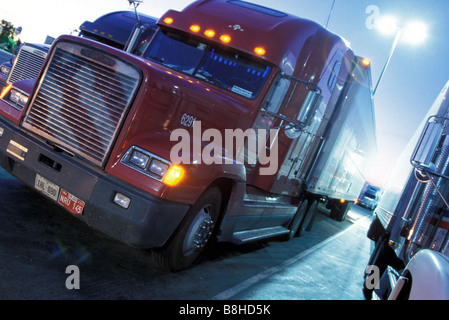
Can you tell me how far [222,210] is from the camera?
5.15 m

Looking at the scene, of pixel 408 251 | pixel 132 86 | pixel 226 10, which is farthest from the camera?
pixel 226 10

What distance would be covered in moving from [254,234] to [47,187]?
132 inches

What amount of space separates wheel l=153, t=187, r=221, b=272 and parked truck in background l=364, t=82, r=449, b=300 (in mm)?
2143

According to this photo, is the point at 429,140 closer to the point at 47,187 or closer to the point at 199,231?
the point at 199,231

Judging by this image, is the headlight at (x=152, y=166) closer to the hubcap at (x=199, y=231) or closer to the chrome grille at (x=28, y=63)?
the hubcap at (x=199, y=231)

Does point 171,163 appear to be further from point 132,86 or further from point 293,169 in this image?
point 293,169

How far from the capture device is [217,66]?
5504mm

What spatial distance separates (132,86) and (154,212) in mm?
1321

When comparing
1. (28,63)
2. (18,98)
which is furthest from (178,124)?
(28,63)

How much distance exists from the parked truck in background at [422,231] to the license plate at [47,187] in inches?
136

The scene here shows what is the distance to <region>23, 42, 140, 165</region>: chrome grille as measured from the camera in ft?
13.4

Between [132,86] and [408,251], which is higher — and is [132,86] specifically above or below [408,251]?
above

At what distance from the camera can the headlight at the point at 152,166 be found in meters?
3.88
